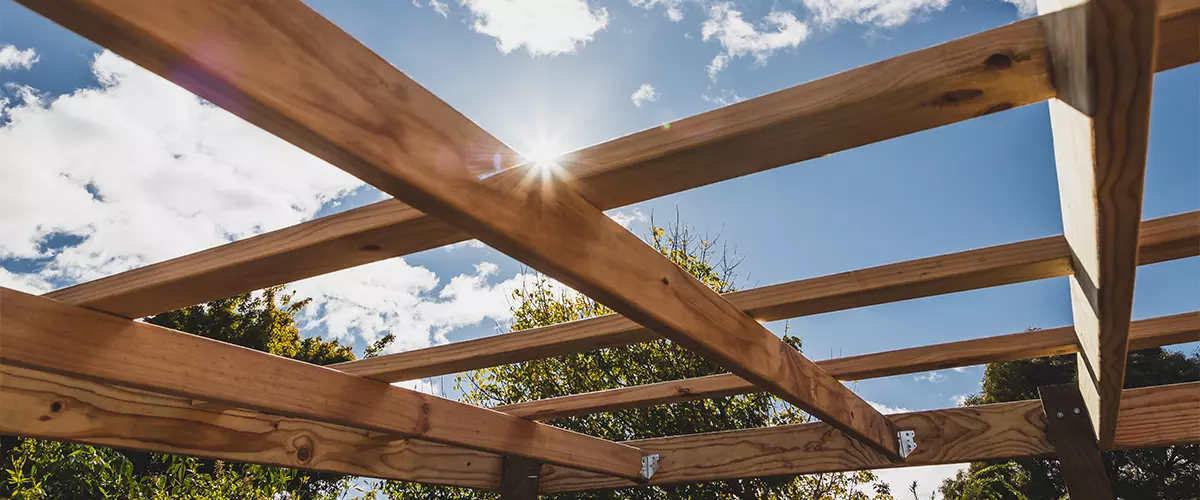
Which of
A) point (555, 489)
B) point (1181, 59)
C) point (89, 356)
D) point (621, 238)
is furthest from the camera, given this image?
point (555, 489)

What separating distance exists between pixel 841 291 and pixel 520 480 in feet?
8.62

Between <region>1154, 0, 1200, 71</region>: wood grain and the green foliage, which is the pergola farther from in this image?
the green foliage

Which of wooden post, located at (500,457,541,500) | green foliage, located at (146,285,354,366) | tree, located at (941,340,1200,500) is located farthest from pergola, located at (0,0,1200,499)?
green foliage, located at (146,285,354,366)

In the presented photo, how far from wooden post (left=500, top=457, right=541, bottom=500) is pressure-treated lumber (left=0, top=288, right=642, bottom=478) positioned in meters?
0.52

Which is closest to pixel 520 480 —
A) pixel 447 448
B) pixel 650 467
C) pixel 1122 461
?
pixel 447 448

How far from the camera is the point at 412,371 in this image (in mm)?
2938

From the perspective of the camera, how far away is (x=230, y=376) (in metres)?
Result: 2.50

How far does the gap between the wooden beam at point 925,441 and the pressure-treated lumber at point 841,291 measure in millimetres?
1595

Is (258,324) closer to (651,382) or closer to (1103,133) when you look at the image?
(651,382)

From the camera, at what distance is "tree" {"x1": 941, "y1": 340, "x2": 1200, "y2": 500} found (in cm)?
1059

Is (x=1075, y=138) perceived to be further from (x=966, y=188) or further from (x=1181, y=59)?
(x=966, y=188)

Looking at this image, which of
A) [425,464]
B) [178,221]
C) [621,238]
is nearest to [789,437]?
[425,464]

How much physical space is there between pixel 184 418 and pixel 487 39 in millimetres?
2302

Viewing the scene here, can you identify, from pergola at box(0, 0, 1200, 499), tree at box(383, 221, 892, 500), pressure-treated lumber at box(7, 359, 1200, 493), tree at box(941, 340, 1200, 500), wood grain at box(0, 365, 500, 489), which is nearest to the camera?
pergola at box(0, 0, 1200, 499)
